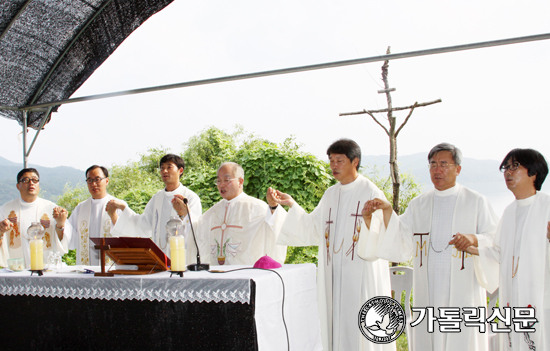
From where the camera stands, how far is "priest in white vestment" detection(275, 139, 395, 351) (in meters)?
4.13

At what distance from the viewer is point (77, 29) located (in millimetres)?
6590

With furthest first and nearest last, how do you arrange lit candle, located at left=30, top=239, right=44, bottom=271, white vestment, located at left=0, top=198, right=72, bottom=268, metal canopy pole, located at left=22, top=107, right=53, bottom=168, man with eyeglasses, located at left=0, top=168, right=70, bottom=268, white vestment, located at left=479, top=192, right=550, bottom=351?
metal canopy pole, located at left=22, top=107, right=53, bottom=168, white vestment, located at left=0, top=198, right=72, bottom=268, man with eyeglasses, located at left=0, top=168, right=70, bottom=268, lit candle, located at left=30, top=239, right=44, bottom=271, white vestment, located at left=479, top=192, right=550, bottom=351

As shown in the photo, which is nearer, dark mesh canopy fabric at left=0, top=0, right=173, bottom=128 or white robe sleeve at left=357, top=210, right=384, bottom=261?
white robe sleeve at left=357, top=210, right=384, bottom=261

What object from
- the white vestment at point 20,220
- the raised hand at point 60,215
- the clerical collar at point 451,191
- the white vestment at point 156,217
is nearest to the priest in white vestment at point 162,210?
the white vestment at point 156,217

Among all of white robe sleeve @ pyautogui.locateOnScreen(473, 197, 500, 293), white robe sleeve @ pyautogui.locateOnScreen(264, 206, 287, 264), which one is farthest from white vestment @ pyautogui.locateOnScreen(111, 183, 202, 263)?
white robe sleeve @ pyautogui.locateOnScreen(473, 197, 500, 293)

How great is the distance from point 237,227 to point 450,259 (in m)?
1.97

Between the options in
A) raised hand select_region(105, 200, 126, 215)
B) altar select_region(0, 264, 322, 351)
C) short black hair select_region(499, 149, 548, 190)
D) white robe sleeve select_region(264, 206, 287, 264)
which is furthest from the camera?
raised hand select_region(105, 200, 126, 215)

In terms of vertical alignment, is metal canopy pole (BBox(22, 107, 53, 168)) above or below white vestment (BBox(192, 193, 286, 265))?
above

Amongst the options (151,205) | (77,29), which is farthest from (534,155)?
(77,29)

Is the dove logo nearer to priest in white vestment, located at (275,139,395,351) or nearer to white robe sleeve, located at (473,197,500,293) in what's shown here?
priest in white vestment, located at (275,139,395,351)

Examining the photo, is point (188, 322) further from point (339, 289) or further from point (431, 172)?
point (431, 172)

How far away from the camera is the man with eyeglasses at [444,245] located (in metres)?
3.81

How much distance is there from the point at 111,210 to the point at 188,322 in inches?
99.4

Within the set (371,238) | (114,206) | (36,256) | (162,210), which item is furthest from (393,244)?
(114,206)
